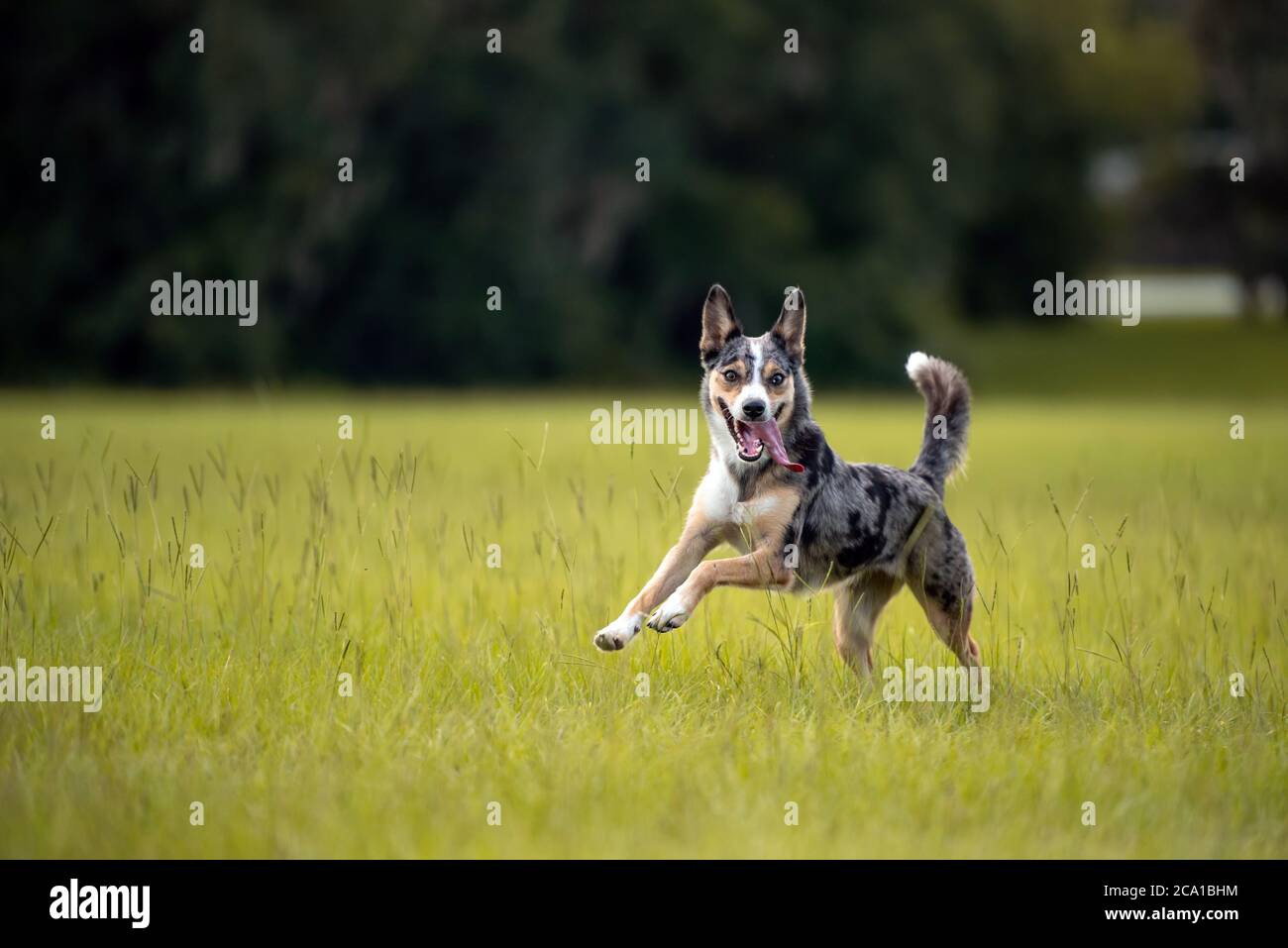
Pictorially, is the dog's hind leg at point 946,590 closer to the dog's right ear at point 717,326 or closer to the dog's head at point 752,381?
the dog's head at point 752,381

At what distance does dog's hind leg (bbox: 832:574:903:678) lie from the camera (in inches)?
287

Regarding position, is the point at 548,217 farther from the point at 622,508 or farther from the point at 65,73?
the point at 622,508

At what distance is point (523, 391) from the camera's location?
3691 cm

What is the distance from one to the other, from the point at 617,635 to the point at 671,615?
0.29m

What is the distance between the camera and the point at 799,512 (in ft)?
23.4

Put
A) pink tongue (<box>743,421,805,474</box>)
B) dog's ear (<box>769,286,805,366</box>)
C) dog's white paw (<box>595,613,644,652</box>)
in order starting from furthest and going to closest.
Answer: dog's ear (<box>769,286,805,366</box>), pink tongue (<box>743,421,805,474</box>), dog's white paw (<box>595,613,644,652</box>)

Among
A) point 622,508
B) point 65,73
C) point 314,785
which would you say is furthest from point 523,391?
point 314,785

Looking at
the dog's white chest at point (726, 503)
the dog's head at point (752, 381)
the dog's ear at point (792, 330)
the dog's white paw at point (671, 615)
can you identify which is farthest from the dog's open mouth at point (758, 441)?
the dog's white paw at point (671, 615)

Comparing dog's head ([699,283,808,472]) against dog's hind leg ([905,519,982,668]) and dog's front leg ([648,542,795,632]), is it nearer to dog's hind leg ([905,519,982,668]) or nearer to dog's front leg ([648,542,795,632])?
dog's front leg ([648,542,795,632])

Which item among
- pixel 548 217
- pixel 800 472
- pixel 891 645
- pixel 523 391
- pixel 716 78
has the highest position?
pixel 716 78

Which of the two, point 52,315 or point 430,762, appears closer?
point 430,762

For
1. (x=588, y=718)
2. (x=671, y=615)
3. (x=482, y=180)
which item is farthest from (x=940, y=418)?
(x=482, y=180)

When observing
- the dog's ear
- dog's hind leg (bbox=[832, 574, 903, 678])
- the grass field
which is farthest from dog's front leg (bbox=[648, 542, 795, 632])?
the dog's ear

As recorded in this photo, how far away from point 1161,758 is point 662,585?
89.9 inches
